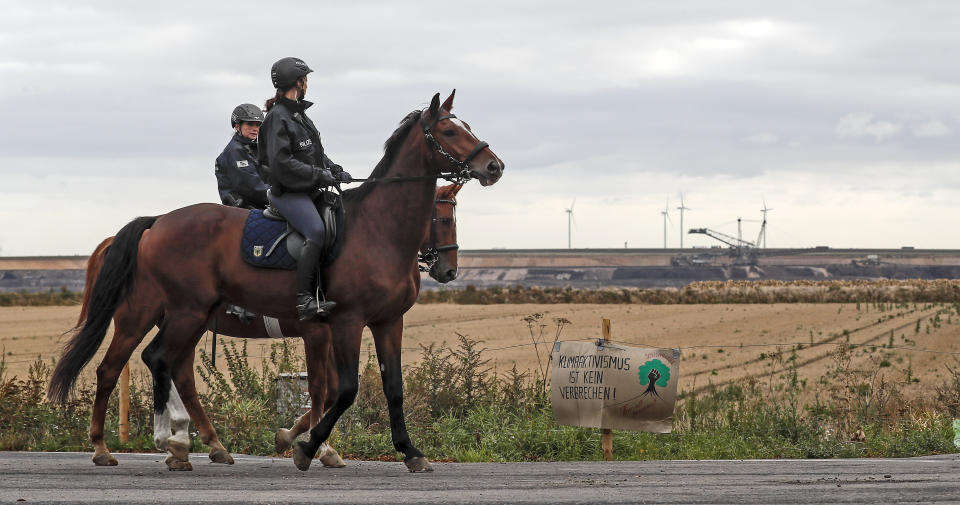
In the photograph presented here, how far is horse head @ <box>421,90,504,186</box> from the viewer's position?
9312mm

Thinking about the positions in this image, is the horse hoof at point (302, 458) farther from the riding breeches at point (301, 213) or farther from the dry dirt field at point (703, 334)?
the dry dirt field at point (703, 334)

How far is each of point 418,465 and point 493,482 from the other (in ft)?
3.46

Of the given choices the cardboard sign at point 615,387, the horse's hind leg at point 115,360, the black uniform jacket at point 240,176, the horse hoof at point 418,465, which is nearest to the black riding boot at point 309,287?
the horse hoof at point 418,465

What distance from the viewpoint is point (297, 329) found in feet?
36.1

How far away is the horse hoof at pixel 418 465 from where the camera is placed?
948cm

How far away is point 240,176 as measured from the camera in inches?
433

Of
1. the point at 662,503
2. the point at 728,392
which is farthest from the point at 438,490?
the point at 728,392

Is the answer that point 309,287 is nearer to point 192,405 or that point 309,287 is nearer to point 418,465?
point 418,465

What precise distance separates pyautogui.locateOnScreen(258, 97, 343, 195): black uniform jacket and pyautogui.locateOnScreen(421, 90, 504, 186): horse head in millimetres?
904

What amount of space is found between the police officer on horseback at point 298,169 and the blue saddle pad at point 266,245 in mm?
169

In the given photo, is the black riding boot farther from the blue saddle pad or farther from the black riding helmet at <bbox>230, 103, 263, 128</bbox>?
the black riding helmet at <bbox>230, 103, 263, 128</bbox>

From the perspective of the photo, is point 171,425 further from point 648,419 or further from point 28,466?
point 648,419

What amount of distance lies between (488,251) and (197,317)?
182 m

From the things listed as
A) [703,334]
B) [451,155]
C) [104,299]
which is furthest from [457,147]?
[703,334]
